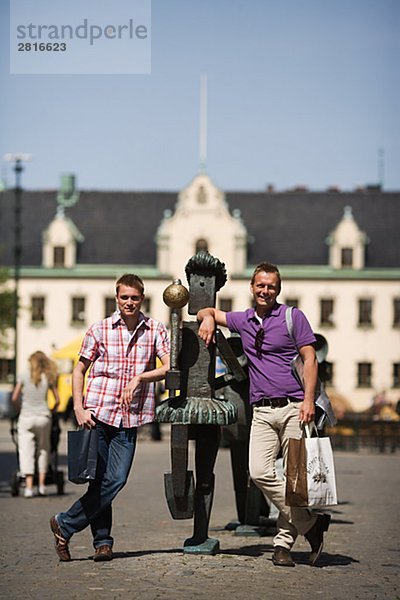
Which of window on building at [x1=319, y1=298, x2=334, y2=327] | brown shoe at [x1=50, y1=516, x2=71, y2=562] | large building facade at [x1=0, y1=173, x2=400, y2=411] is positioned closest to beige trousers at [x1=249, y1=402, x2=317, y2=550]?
brown shoe at [x1=50, y1=516, x2=71, y2=562]

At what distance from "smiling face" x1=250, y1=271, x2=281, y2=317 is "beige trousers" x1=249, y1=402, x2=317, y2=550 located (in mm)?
648

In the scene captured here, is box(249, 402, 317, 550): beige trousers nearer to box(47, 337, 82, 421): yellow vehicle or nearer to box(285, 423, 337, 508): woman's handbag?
box(285, 423, 337, 508): woman's handbag

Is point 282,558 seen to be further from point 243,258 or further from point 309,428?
point 243,258

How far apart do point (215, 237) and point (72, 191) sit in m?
9.25

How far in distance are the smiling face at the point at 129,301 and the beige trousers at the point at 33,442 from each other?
306 inches

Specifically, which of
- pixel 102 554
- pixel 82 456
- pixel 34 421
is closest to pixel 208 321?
pixel 82 456

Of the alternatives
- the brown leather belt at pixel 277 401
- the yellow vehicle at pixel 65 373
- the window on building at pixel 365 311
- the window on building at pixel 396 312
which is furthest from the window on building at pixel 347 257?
the brown leather belt at pixel 277 401

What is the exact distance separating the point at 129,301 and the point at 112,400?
0.64 m

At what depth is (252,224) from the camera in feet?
277

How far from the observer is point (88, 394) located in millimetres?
9828

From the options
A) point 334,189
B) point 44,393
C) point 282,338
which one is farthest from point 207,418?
point 334,189

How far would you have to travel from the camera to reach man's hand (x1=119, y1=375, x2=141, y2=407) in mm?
9672

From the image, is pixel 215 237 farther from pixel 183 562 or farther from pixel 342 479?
pixel 183 562

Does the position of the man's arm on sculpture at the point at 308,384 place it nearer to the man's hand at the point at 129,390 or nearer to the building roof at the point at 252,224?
the man's hand at the point at 129,390
